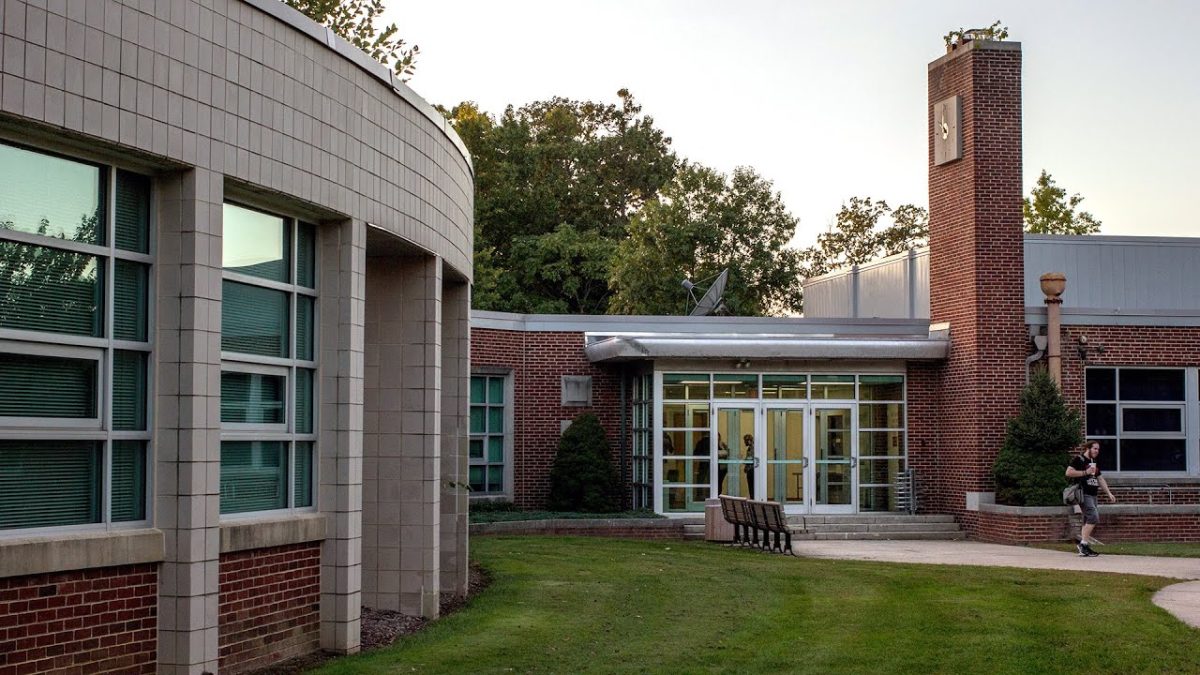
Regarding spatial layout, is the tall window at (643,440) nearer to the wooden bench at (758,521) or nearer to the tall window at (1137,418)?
the wooden bench at (758,521)

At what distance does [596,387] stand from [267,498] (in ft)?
56.0

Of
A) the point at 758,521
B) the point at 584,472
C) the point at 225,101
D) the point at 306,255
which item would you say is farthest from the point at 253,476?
the point at 584,472

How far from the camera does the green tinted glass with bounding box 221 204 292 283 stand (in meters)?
10.4

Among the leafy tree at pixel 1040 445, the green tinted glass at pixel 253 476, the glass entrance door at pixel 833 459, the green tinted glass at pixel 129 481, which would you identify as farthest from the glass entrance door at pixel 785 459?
the green tinted glass at pixel 129 481

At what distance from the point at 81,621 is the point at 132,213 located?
103 inches

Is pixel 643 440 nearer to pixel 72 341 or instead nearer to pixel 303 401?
pixel 303 401

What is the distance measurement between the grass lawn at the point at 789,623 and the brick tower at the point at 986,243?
23.7 ft

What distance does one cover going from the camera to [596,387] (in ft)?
91.5

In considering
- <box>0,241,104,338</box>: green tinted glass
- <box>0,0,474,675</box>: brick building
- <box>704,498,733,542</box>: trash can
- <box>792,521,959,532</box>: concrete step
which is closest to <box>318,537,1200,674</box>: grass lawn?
<box>0,0,474,675</box>: brick building

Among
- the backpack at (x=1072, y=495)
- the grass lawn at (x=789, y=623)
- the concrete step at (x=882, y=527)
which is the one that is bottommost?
the concrete step at (x=882, y=527)

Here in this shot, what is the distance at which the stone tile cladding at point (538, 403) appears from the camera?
27578 mm

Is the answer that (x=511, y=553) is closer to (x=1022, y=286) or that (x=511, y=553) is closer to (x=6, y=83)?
(x=1022, y=286)

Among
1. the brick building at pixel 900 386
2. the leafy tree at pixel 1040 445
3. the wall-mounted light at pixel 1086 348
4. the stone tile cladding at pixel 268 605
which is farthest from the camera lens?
the wall-mounted light at pixel 1086 348

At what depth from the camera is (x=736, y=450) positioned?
26.8 metres
